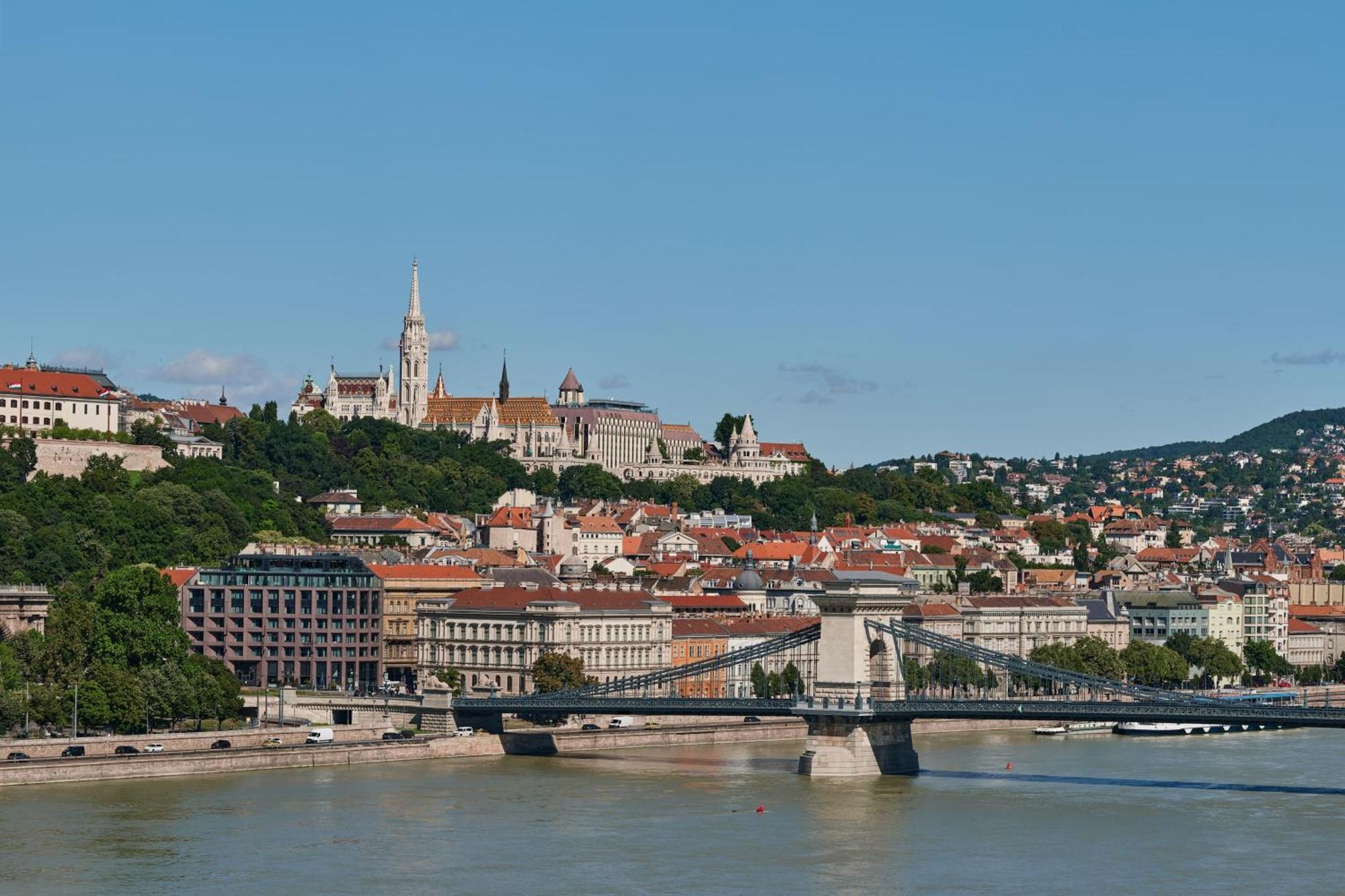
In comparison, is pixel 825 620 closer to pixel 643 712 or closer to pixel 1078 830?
pixel 643 712

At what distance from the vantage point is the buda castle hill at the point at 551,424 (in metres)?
117

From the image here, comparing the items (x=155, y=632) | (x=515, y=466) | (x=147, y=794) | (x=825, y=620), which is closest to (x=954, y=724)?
(x=825, y=620)

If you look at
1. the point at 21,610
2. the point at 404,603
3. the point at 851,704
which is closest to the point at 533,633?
the point at 404,603

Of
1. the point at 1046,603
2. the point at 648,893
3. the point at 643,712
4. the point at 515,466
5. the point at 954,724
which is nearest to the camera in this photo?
the point at 648,893

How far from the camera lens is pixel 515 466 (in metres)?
105

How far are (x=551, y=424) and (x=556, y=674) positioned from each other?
2413 inches

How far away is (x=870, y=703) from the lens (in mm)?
45750

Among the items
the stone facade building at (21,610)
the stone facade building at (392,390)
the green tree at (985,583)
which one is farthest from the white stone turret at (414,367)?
the stone facade building at (21,610)

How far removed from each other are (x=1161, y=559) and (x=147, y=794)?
63036mm

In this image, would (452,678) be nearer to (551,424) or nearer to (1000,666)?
(1000,666)

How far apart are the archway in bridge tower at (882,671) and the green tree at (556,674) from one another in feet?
25.4

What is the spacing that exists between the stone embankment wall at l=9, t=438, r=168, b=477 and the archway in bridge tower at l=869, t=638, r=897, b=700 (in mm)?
31300

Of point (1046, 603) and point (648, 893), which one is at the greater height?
point (1046, 603)

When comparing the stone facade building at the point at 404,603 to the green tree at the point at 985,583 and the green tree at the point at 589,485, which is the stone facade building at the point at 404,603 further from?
the green tree at the point at 589,485
